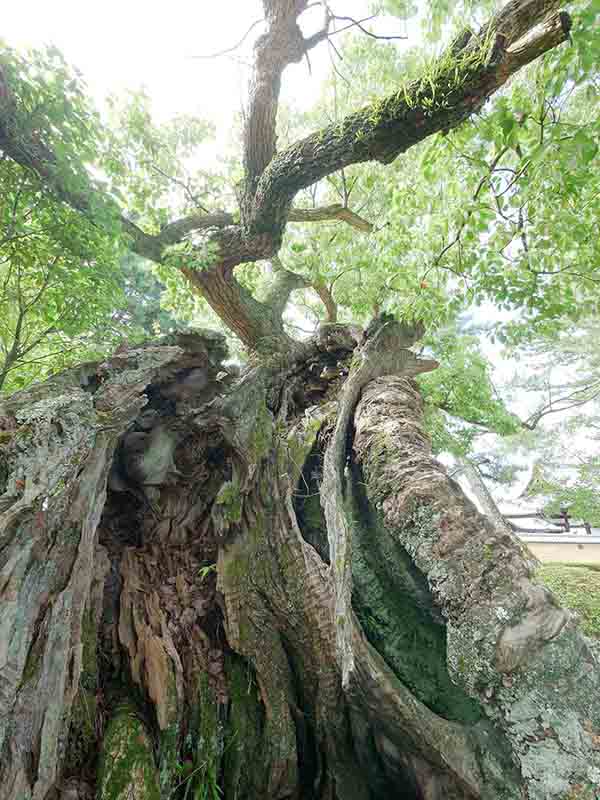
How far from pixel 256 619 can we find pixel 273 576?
0.70ft

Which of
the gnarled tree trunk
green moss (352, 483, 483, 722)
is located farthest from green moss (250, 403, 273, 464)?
green moss (352, 483, 483, 722)

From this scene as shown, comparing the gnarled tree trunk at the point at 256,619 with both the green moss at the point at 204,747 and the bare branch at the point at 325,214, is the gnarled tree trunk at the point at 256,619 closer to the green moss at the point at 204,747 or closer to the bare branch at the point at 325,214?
the green moss at the point at 204,747

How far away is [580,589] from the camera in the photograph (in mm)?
5434

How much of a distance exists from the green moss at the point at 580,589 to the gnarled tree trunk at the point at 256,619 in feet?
10.3

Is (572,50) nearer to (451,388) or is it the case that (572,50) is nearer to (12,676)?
(12,676)

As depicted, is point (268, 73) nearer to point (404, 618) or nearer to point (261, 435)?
point (261, 435)

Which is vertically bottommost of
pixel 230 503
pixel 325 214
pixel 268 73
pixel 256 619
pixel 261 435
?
pixel 256 619

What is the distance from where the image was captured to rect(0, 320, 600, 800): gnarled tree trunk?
135 cm

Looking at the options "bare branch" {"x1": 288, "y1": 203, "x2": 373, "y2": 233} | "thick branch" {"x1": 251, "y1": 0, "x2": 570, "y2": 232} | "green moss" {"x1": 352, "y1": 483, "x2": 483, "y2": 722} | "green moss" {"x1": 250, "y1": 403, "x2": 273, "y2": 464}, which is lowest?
"green moss" {"x1": 352, "y1": 483, "x2": 483, "y2": 722}

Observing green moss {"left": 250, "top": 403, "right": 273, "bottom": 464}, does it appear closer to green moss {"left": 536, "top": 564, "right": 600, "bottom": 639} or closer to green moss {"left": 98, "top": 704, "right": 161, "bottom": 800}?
green moss {"left": 98, "top": 704, "right": 161, "bottom": 800}

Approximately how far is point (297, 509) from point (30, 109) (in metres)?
3.63

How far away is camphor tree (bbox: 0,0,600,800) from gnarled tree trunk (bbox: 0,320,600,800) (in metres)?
0.01

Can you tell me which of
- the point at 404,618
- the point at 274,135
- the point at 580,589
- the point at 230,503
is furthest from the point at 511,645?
the point at 580,589

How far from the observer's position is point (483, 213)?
2719mm
